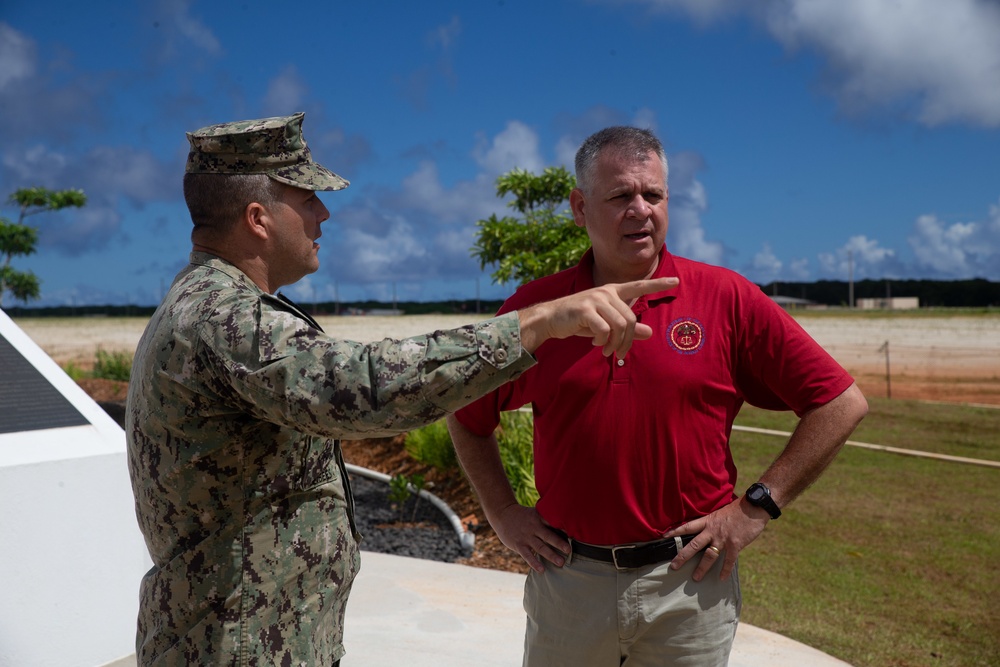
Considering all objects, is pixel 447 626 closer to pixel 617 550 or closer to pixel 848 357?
pixel 617 550

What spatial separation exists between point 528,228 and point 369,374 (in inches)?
347

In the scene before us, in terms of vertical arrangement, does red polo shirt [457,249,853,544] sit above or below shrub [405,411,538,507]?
above

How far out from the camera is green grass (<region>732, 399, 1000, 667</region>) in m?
6.21

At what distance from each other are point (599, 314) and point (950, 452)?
13.3m

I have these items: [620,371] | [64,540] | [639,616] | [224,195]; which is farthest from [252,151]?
[64,540]

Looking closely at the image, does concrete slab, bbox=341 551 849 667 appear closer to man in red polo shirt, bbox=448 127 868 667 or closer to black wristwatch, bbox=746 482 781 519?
man in red polo shirt, bbox=448 127 868 667

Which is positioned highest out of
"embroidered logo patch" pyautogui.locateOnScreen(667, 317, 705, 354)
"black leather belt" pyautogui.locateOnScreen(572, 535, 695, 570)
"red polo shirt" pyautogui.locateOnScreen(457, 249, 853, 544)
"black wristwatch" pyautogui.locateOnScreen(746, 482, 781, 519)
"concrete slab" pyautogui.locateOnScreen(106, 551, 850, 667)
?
"embroidered logo patch" pyautogui.locateOnScreen(667, 317, 705, 354)

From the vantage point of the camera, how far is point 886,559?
8.30 m

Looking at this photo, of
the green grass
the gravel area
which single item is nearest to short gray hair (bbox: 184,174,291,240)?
the green grass

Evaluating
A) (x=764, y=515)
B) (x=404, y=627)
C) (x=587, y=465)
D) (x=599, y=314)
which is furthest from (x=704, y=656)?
(x=404, y=627)

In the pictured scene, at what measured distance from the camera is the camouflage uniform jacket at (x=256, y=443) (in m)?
1.56

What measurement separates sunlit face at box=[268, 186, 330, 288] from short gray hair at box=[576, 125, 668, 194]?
1129 mm

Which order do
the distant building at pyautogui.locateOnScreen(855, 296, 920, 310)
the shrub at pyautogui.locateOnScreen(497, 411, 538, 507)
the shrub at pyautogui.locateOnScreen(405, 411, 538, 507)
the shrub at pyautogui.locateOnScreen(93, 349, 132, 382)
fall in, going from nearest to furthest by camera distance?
1. the shrub at pyautogui.locateOnScreen(497, 411, 538, 507)
2. the shrub at pyautogui.locateOnScreen(405, 411, 538, 507)
3. the shrub at pyautogui.locateOnScreen(93, 349, 132, 382)
4. the distant building at pyautogui.locateOnScreen(855, 296, 920, 310)

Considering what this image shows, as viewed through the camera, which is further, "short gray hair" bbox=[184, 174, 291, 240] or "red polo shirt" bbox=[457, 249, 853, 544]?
"red polo shirt" bbox=[457, 249, 853, 544]
